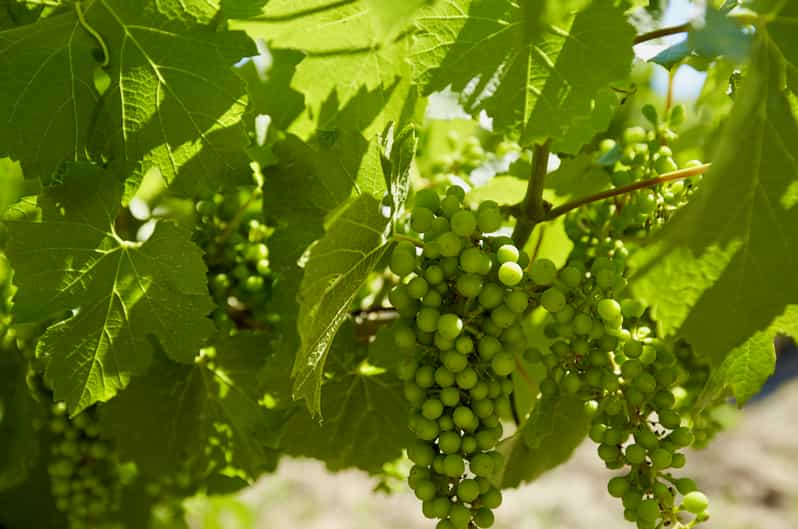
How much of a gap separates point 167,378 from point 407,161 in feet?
1.45

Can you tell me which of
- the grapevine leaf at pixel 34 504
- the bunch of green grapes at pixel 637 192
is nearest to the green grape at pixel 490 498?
the bunch of green grapes at pixel 637 192

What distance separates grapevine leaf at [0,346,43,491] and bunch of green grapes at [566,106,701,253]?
2.47ft

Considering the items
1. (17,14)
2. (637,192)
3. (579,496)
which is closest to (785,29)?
(637,192)

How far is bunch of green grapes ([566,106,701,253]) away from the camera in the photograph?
85 cm

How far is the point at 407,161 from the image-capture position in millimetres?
770

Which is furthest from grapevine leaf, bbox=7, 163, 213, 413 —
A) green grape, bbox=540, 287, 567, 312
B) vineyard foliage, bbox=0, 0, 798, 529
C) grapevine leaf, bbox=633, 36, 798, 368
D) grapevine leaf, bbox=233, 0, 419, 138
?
grapevine leaf, bbox=633, 36, 798, 368

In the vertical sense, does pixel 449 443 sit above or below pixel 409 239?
below

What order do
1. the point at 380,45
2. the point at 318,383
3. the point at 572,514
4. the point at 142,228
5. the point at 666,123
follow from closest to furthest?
the point at 318,383
the point at 380,45
the point at 666,123
the point at 142,228
the point at 572,514

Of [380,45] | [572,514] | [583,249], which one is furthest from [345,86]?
[572,514]

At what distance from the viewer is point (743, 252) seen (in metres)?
0.66

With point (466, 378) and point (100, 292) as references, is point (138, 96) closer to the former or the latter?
point (100, 292)

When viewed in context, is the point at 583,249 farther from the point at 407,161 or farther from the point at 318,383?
the point at 318,383

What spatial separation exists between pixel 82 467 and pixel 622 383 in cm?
72

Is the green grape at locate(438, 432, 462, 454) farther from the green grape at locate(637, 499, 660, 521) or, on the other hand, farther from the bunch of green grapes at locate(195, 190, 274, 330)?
the bunch of green grapes at locate(195, 190, 274, 330)
